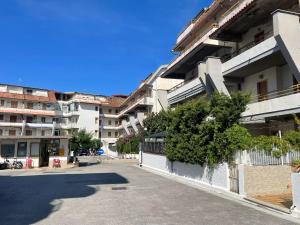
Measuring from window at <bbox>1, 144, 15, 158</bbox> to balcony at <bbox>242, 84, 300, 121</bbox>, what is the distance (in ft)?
81.6

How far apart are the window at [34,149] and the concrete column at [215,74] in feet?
68.9

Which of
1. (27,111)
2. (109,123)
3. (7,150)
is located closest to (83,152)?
(109,123)

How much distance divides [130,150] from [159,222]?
43.9m

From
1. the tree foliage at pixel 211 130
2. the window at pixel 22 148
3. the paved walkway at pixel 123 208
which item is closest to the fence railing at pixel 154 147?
the tree foliage at pixel 211 130

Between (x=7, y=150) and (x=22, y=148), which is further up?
(x=22, y=148)

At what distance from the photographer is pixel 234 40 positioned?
949 inches

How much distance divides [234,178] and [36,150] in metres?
25.6

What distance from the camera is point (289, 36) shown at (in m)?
15.9

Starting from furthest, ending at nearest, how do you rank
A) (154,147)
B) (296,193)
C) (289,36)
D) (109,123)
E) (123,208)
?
(109,123) → (154,147) → (289,36) → (123,208) → (296,193)

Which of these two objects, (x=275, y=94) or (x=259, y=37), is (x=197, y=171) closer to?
(x=275, y=94)

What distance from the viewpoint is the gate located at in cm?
1416

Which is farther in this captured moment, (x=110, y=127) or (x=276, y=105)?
(x=110, y=127)

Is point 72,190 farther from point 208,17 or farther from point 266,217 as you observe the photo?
point 208,17

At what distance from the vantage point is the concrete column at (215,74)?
73.0 feet
